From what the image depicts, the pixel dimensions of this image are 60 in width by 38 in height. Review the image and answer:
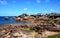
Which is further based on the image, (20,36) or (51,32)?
(51,32)

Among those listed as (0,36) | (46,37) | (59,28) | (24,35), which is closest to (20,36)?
(24,35)

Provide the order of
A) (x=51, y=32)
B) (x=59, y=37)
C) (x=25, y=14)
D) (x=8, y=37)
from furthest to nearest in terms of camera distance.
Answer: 1. (x=25, y=14)
2. (x=51, y=32)
3. (x=59, y=37)
4. (x=8, y=37)

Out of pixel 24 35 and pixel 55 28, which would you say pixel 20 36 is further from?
pixel 55 28

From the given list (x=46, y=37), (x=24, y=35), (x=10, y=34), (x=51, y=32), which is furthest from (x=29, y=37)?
(x=51, y=32)

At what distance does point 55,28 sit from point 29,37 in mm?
9520

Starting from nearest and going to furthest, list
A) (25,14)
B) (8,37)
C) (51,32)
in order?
(8,37) < (51,32) < (25,14)

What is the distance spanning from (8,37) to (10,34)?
2.45 ft

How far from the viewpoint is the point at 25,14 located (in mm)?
89000

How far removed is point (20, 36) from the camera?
19.8 meters

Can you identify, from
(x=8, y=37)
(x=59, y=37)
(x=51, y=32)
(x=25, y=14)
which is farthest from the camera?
(x=25, y=14)

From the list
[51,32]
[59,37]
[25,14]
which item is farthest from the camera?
[25,14]

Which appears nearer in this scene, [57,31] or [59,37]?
[59,37]

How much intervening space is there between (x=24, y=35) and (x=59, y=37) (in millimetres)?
5205

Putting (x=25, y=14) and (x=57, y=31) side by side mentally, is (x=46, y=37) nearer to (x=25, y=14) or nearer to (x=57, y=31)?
(x=57, y=31)
